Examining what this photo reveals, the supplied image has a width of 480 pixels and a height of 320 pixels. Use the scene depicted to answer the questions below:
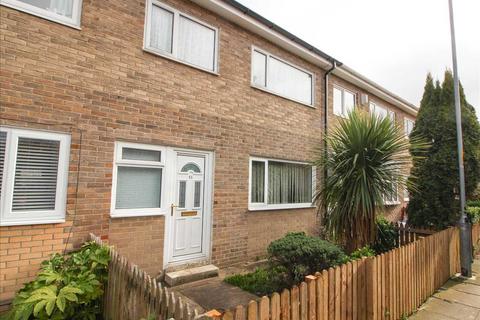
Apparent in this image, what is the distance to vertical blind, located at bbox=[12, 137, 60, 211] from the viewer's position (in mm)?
4184

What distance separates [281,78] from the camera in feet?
27.6

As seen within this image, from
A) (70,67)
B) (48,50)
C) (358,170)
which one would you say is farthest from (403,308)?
(48,50)

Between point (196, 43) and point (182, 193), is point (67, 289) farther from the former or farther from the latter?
point (196, 43)

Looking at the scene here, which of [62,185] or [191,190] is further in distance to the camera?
[191,190]

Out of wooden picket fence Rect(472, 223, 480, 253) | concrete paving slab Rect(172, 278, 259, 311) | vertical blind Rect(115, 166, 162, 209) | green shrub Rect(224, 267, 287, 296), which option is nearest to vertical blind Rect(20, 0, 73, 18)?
vertical blind Rect(115, 166, 162, 209)

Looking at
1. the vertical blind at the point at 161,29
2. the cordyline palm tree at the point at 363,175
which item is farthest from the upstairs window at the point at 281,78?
the cordyline palm tree at the point at 363,175

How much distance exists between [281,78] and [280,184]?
3.11 metres

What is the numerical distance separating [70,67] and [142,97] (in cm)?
123

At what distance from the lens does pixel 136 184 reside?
5.32 meters

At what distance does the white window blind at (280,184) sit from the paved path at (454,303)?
386cm

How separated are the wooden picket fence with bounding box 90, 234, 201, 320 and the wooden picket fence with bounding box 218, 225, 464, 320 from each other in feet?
1.57

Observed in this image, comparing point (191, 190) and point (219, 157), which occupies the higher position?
point (219, 157)

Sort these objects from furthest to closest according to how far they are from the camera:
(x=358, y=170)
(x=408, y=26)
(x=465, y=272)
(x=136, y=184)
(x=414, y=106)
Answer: (x=414, y=106) < (x=408, y=26) < (x=465, y=272) < (x=358, y=170) < (x=136, y=184)

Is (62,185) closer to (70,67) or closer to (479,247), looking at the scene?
(70,67)
